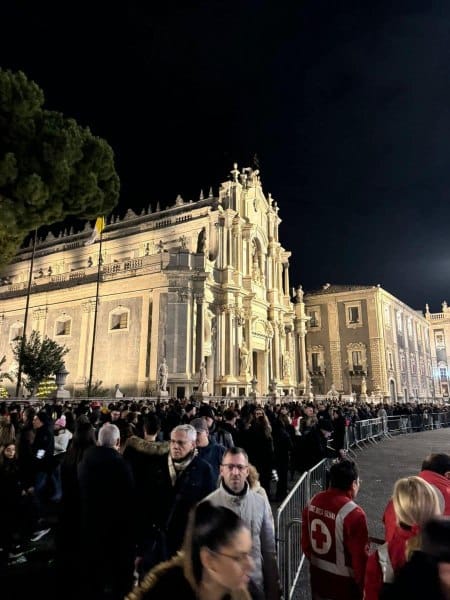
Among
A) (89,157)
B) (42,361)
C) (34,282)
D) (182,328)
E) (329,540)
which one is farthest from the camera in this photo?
(34,282)

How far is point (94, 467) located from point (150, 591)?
2236 millimetres

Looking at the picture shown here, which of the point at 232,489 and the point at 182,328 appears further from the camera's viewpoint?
the point at 182,328

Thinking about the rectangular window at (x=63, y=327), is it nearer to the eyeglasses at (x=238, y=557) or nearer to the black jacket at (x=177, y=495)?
the black jacket at (x=177, y=495)

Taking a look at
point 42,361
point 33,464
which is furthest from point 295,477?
point 42,361

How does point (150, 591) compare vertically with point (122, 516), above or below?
above

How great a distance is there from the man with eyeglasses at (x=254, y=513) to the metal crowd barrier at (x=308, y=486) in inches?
39.2

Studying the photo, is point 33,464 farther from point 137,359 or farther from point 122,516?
point 137,359

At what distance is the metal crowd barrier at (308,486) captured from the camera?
428 cm

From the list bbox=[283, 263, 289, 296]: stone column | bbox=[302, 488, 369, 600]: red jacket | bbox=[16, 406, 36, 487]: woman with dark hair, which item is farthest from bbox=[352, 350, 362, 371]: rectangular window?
bbox=[302, 488, 369, 600]: red jacket

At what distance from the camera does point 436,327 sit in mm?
65250

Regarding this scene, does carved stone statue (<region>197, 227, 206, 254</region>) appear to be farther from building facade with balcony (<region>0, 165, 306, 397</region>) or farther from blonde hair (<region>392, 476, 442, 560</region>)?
blonde hair (<region>392, 476, 442, 560</region>)

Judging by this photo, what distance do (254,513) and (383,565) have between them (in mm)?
973

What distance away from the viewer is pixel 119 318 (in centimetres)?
3166

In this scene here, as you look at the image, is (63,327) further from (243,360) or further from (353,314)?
(353,314)
